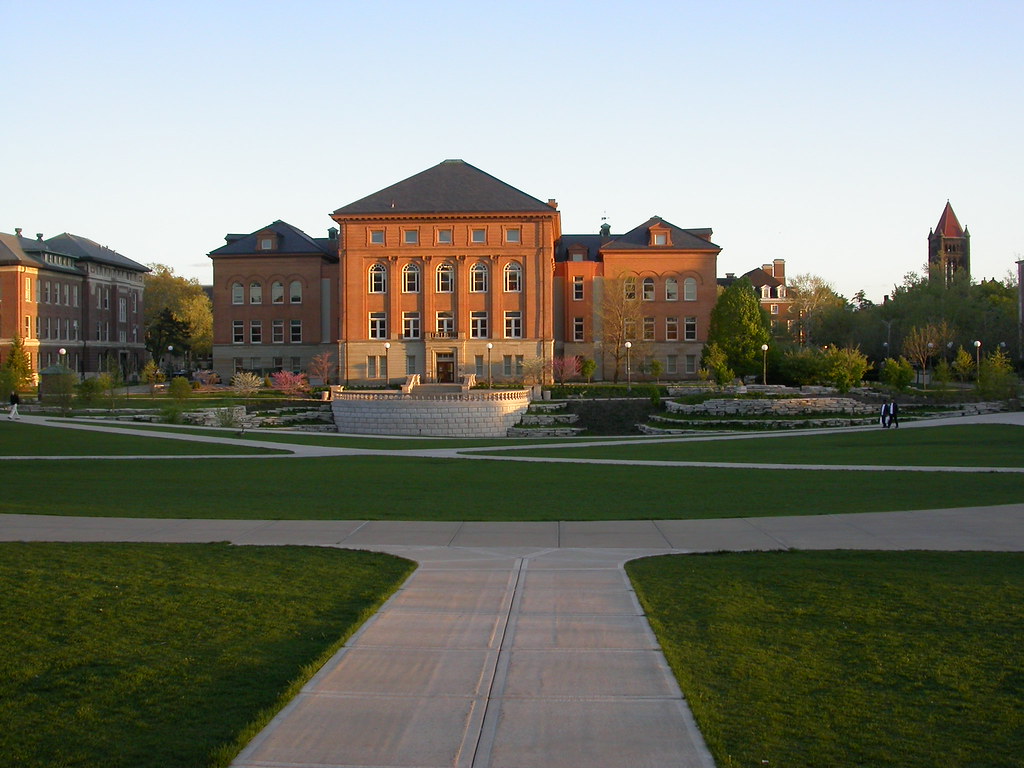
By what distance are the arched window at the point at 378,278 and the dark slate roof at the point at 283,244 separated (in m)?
8.33

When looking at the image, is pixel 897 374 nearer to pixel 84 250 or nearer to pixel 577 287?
pixel 577 287

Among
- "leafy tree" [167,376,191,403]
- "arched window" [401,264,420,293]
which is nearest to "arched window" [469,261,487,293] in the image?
"arched window" [401,264,420,293]

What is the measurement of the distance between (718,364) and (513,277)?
19.2 metres

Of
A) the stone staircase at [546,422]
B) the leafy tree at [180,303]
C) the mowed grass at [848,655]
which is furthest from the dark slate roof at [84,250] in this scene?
the mowed grass at [848,655]

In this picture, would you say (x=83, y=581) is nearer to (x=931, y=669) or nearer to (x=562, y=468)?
(x=931, y=669)

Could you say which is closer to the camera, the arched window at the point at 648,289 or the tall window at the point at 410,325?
the tall window at the point at 410,325

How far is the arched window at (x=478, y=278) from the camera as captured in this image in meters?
67.9

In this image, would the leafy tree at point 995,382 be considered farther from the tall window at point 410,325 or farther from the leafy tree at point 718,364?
the tall window at point 410,325

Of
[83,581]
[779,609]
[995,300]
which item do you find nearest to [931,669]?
[779,609]

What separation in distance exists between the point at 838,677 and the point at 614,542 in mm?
5989

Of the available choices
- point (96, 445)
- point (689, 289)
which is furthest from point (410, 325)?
point (96, 445)

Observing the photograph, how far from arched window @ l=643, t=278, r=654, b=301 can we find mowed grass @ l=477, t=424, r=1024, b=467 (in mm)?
37057

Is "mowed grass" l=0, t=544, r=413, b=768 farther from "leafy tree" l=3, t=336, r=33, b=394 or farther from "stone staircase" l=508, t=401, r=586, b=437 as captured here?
"leafy tree" l=3, t=336, r=33, b=394

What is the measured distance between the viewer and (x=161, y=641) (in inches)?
294
